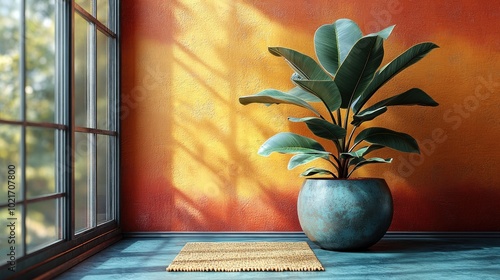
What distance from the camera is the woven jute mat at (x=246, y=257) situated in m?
2.64

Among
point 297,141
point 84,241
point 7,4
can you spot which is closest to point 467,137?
point 297,141

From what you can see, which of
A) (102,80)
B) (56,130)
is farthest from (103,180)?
(56,130)

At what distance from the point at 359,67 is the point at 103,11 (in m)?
1.62

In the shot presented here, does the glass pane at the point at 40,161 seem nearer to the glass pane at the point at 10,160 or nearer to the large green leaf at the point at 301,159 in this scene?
the glass pane at the point at 10,160

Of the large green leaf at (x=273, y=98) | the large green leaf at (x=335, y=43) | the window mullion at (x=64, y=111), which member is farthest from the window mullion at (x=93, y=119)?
the large green leaf at (x=335, y=43)

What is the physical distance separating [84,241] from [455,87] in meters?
2.49

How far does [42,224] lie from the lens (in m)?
2.48

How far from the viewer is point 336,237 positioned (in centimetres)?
305

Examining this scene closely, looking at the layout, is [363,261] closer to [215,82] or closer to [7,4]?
[215,82]

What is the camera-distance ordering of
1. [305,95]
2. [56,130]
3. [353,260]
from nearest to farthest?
[56,130]
[353,260]
[305,95]

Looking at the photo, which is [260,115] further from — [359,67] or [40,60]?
[40,60]

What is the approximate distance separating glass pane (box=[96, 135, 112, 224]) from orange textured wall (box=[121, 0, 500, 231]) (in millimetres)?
163

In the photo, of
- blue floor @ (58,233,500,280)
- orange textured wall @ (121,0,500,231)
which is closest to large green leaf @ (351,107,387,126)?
orange textured wall @ (121,0,500,231)

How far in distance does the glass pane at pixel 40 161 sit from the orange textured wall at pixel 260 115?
1104 mm
